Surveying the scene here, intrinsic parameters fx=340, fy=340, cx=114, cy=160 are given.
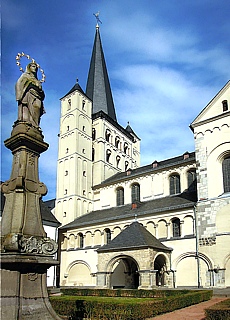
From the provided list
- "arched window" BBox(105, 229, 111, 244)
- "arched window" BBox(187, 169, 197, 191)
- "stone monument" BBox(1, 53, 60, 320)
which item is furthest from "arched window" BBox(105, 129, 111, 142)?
"stone monument" BBox(1, 53, 60, 320)

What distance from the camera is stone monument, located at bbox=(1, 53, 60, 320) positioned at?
6996 mm

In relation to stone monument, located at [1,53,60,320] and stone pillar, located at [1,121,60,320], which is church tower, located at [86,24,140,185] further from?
stone pillar, located at [1,121,60,320]

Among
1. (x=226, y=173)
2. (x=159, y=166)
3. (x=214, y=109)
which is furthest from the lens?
(x=159, y=166)

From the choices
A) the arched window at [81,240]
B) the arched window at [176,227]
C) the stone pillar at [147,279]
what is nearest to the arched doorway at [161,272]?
the arched window at [176,227]

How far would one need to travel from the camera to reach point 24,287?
7.19 m

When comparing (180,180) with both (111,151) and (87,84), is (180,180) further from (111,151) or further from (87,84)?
(87,84)

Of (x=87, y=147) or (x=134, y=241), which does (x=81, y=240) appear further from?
(x=134, y=241)

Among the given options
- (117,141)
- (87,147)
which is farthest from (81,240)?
(117,141)

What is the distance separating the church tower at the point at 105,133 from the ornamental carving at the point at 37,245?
36445 mm

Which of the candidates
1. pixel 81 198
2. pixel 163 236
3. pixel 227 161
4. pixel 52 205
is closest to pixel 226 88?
pixel 227 161

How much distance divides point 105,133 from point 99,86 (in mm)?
8873

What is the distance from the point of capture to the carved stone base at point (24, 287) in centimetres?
689

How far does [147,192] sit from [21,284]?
104 feet

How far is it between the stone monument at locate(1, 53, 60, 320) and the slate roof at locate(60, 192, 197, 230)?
2245 centimetres
